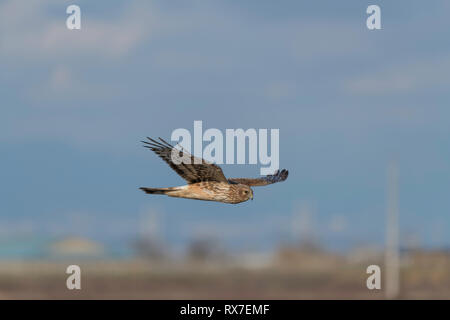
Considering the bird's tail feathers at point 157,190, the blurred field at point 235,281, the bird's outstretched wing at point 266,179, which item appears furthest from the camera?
the blurred field at point 235,281

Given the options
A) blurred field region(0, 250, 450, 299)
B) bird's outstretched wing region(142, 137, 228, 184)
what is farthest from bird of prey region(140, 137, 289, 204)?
blurred field region(0, 250, 450, 299)

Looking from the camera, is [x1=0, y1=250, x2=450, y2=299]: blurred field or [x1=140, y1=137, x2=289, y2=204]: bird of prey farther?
[x1=0, y1=250, x2=450, y2=299]: blurred field

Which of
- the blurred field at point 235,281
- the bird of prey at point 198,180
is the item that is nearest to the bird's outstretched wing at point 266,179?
the bird of prey at point 198,180

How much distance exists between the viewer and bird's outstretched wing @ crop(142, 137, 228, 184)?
26.3m

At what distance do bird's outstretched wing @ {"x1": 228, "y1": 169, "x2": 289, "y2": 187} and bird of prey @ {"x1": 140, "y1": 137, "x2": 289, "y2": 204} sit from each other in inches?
139

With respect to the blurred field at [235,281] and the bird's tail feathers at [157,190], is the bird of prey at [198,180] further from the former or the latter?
the blurred field at [235,281]

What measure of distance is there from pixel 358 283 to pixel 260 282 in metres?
8.58

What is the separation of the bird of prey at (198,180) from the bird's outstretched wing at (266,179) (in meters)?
3.54

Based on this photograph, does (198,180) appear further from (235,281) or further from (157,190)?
(235,281)

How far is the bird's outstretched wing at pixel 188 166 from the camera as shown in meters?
26.3

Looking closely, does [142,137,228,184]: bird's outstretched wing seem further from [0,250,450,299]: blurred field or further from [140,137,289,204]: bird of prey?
[0,250,450,299]: blurred field

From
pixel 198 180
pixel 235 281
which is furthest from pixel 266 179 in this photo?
pixel 235 281
